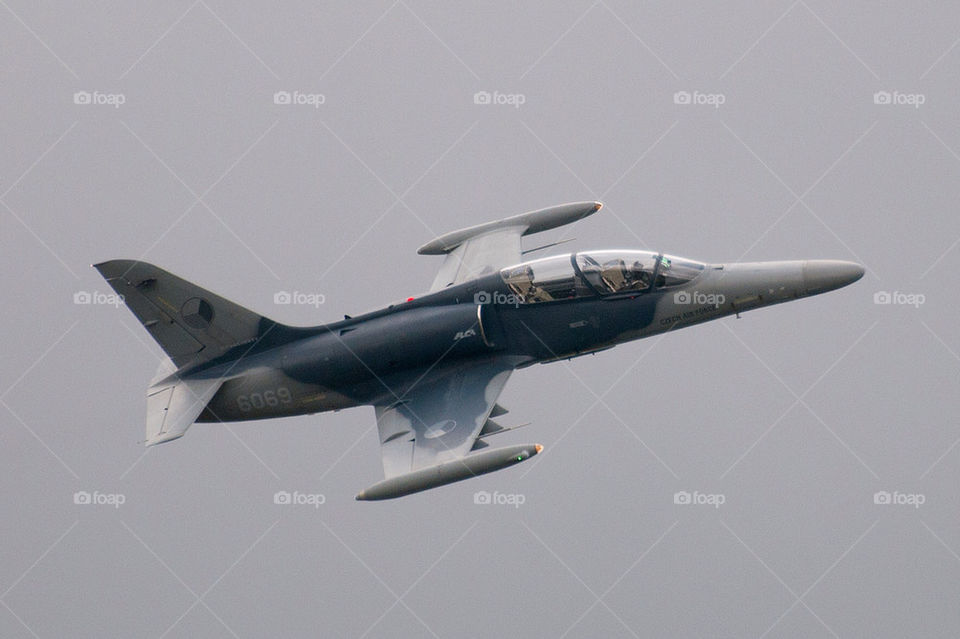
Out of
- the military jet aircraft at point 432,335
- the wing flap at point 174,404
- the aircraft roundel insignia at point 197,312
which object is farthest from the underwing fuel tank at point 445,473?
the aircraft roundel insignia at point 197,312

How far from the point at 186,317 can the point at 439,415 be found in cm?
610

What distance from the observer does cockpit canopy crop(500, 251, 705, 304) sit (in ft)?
102

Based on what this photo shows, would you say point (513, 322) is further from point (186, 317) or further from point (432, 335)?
point (186, 317)

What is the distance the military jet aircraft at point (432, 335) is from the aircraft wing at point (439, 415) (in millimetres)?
30

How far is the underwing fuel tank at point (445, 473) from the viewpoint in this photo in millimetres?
28906

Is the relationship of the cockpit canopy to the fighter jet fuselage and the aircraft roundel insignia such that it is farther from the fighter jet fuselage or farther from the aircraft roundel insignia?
the aircraft roundel insignia

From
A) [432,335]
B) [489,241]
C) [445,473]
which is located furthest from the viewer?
[489,241]

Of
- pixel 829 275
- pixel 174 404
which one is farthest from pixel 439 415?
pixel 829 275

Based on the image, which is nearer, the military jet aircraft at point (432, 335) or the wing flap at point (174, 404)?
the military jet aircraft at point (432, 335)

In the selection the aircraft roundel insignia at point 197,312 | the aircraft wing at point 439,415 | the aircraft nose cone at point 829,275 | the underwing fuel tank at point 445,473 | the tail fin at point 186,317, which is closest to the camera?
the underwing fuel tank at point 445,473

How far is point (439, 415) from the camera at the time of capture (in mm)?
31078

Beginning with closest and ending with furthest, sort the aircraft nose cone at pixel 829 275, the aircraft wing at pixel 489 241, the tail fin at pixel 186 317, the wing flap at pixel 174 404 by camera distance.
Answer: the aircraft nose cone at pixel 829 275, the wing flap at pixel 174 404, the tail fin at pixel 186 317, the aircraft wing at pixel 489 241

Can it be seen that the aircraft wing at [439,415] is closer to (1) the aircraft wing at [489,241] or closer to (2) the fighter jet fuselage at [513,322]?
(2) the fighter jet fuselage at [513,322]

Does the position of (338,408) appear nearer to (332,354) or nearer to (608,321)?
(332,354)
